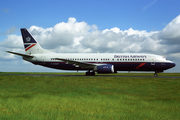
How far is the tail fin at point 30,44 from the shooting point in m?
35.0

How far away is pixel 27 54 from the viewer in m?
35.3

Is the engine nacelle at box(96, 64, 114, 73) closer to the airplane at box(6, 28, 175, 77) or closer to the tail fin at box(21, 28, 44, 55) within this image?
the airplane at box(6, 28, 175, 77)

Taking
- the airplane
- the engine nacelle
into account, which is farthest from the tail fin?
the engine nacelle

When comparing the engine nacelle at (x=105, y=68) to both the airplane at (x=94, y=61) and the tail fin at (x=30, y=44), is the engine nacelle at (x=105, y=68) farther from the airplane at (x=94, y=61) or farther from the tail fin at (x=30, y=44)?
the tail fin at (x=30, y=44)

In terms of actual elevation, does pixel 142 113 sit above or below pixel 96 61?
below

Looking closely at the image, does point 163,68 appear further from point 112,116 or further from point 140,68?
point 112,116

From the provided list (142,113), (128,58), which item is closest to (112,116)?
(142,113)

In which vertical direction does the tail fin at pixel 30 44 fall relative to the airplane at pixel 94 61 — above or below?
above

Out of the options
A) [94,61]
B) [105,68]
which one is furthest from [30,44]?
[105,68]

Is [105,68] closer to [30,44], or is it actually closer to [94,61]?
[94,61]

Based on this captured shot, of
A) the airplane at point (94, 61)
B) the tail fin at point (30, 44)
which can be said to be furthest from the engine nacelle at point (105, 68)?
the tail fin at point (30, 44)

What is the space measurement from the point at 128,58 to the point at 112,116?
25.0 meters

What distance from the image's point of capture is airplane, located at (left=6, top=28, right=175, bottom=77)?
29969 millimetres

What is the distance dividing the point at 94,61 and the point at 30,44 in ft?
44.6
